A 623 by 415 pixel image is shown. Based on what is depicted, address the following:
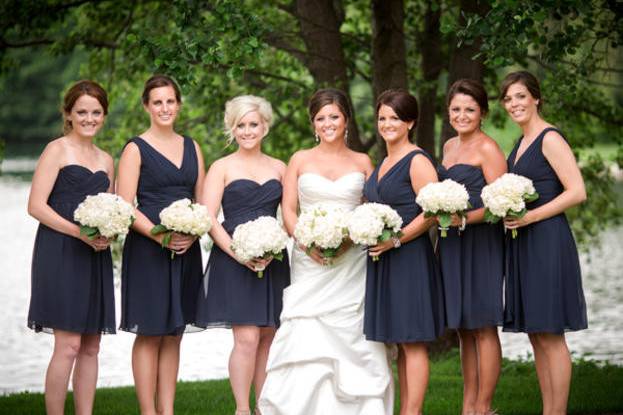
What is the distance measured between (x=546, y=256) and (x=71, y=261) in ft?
10.9

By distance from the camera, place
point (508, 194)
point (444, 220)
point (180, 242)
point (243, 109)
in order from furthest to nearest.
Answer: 1. point (243, 109)
2. point (180, 242)
3. point (444, 220)
4. point (508, 194)

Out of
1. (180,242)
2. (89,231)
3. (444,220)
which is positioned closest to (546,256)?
(444,220)

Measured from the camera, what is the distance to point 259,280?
7215 millimetres

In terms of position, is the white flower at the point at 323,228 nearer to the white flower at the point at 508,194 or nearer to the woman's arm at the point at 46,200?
the white flower at the point at 508,194

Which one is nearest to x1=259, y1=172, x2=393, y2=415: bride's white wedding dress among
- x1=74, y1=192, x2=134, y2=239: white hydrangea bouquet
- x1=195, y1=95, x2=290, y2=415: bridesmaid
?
x1=195, y1=95, x2=290, y2=415: bridesmaid

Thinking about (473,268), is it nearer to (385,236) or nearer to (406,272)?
(406,272)

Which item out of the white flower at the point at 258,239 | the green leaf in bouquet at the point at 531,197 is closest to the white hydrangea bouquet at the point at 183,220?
the white flower at the point at 258,239

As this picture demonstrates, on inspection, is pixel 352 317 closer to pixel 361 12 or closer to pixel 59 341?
pixel 59 341

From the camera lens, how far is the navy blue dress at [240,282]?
281 inches

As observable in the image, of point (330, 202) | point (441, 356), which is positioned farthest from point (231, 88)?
point (330, 202)

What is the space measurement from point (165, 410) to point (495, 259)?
2683mm

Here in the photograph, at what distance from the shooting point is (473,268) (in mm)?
6969

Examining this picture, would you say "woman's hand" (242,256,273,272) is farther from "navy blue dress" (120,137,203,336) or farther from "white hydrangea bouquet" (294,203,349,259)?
"navy blue dress" (120,137,203,336)

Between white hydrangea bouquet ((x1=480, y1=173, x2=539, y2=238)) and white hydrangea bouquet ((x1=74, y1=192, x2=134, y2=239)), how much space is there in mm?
2471
